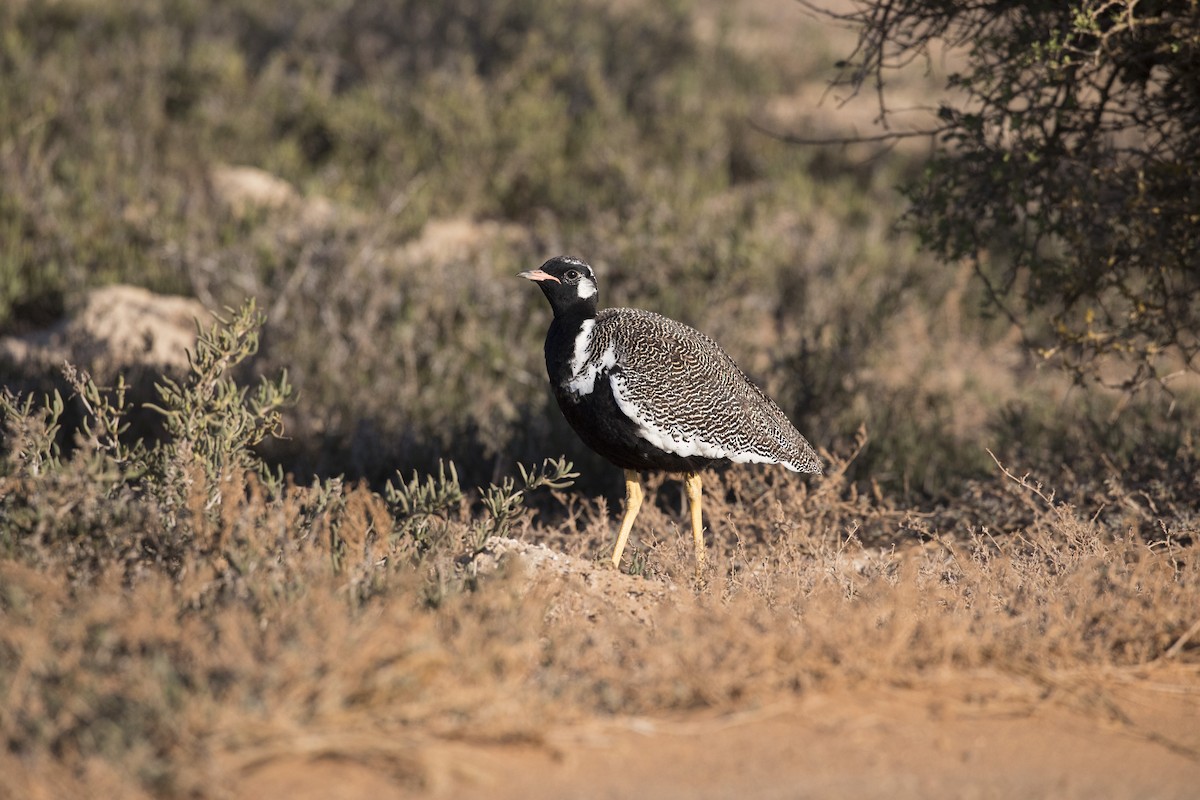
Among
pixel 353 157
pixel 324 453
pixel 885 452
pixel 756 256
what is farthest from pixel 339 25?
pixel 885 452

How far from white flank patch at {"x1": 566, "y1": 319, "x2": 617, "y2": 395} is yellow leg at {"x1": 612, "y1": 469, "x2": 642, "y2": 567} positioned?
67 cm

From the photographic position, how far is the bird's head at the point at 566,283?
5.98 m

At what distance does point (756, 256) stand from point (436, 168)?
11.4 ft

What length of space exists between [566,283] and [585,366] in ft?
1.46

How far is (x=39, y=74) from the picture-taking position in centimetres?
1165

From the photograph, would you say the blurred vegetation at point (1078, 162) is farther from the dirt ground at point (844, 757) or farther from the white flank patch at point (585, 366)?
the dirt ground at point (844, 757)

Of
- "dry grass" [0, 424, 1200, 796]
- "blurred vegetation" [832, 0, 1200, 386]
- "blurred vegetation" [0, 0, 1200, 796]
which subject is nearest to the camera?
"dry grass" [0, 424, 1200, 796]

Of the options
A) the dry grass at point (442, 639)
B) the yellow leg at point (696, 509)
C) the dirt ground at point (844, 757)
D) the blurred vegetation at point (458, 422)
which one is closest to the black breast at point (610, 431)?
the yellow leg at point (696, 509)

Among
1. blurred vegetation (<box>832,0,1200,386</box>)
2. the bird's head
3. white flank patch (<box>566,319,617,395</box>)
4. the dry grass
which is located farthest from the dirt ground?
blurred vegetation (<box>832,0,1200,386</box>)

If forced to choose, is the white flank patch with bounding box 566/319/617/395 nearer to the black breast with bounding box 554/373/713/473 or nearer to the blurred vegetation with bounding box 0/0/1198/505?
the black breast with bounding box 554/373/713/473

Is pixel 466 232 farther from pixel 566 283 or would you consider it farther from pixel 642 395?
pixel 642 395

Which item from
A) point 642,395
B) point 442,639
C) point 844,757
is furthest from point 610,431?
point 844,757

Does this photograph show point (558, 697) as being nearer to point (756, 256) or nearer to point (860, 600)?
point (860, 600)

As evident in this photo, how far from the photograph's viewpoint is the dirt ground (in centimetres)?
345
